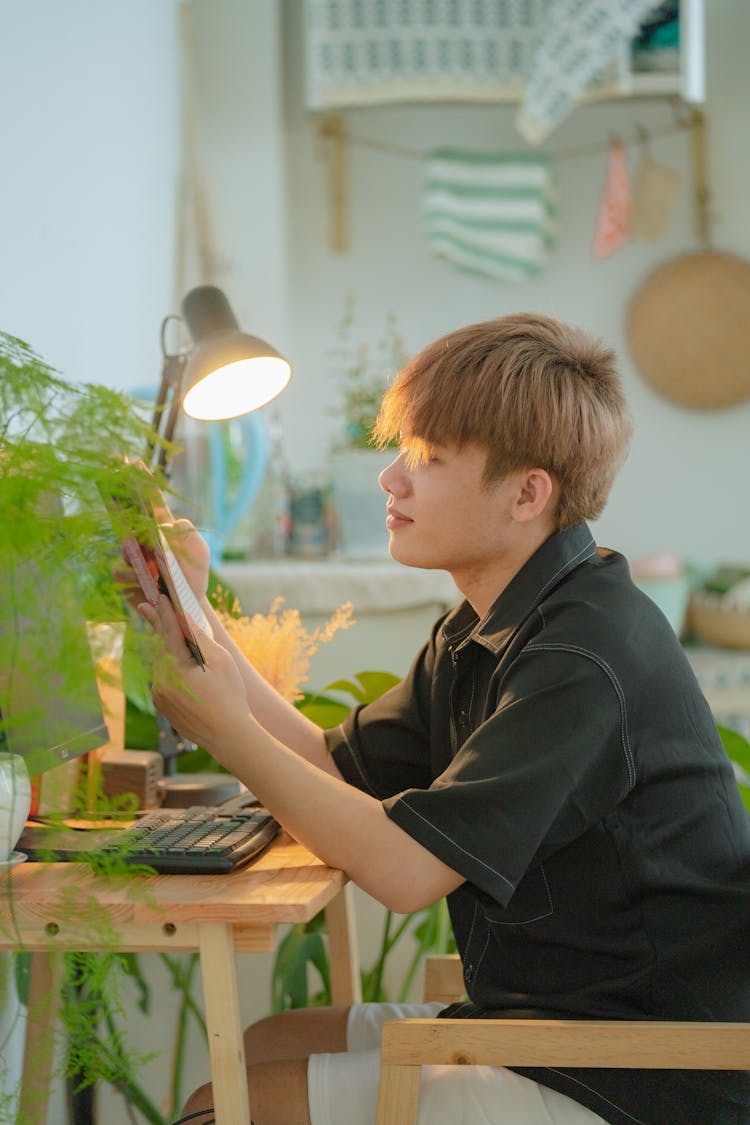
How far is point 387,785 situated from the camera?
1.40m

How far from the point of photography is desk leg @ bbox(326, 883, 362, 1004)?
1.54 m

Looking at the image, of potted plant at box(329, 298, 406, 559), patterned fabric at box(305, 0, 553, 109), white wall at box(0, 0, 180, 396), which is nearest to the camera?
white wall at box(0, 0, 180, 396)

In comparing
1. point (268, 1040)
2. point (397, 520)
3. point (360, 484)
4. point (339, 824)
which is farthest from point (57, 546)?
point (360, 484)

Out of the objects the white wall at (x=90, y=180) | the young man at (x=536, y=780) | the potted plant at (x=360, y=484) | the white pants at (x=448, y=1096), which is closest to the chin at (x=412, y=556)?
the young man at (x=536, y=780)

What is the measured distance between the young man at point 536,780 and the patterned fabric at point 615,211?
2.39m

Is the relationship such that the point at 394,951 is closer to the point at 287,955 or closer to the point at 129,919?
the point at 287,955

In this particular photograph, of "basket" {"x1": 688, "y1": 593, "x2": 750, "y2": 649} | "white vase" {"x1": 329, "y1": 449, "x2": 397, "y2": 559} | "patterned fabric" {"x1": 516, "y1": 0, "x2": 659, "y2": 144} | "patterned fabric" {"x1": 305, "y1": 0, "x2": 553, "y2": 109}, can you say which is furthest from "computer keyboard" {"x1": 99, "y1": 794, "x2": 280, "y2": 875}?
"patterned fabric" {"x1": 305, "y1": 0, "x2": 553, "y2": 109}

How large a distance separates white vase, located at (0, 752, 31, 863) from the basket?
2.50 metres

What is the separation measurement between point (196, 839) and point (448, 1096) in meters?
0.31

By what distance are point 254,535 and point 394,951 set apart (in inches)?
42.8

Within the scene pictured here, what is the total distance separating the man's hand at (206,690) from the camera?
1075 mm

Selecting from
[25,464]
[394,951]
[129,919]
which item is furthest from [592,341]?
[394,951]

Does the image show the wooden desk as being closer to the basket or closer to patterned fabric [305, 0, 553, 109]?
the basket

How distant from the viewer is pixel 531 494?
1229 mm
